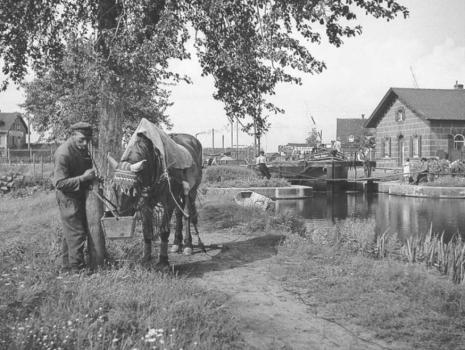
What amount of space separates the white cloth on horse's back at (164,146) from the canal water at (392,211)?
7.51 metres

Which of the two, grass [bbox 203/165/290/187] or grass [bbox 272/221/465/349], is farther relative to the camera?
→ grass [bbox 203/165/290/187]

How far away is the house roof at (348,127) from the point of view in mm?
74375

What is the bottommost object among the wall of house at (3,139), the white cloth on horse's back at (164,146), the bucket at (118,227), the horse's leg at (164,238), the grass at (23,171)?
the horse's leg at (164,238)

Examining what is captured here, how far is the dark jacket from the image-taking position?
555 centimetres

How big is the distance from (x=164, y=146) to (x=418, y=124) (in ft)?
128

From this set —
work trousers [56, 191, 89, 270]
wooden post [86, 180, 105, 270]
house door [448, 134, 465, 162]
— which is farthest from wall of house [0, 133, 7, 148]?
work trousers [56, 191, 89, 270]

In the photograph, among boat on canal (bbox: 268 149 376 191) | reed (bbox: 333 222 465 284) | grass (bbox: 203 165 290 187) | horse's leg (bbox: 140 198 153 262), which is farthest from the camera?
boat on canal (bbox: 268 149 376 191)

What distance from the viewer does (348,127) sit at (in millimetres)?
76000

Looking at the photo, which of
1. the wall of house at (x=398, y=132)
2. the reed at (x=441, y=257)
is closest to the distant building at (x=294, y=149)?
the wall of house at (x=398, y=132)

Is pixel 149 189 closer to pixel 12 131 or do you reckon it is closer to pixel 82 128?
pixel 82 128

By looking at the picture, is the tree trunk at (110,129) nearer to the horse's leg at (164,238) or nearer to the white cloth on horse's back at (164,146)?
the white cloth on horse's back at (164,146)

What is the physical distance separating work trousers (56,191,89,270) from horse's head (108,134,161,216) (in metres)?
0.49

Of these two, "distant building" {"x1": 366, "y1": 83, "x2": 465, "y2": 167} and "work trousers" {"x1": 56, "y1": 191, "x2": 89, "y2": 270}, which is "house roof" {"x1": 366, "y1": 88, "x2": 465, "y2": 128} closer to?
"distant building" {"x1": 366, "y1": 83, "x2": 465, "y2": 167}

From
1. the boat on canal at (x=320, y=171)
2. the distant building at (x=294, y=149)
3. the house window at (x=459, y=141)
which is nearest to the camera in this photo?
the boat on canal at (x=320, y=171)
